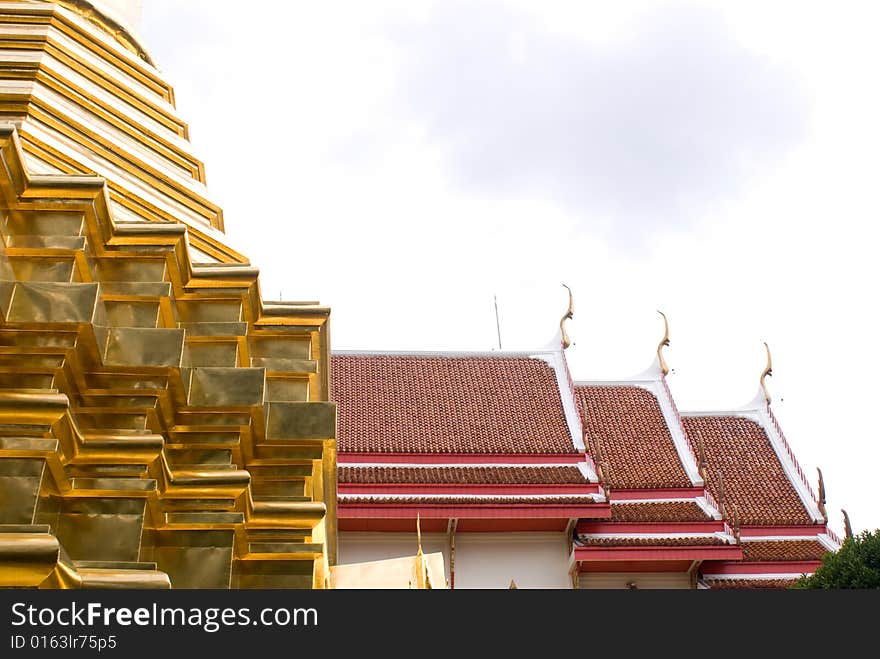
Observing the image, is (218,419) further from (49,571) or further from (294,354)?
(49,571)

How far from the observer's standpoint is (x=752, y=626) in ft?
13.2

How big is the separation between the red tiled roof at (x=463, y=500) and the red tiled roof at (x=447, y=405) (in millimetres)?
1058

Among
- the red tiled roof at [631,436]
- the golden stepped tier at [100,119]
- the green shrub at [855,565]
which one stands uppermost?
the red tiled roof at [631,436]

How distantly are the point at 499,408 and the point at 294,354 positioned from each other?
10.9 m

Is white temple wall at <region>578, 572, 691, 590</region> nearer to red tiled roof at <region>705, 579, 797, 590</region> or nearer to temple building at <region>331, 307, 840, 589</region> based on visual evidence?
temple building at <region>331, 307, 840, 589</region>

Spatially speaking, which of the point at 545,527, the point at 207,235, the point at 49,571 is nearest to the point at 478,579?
the point at 545,527

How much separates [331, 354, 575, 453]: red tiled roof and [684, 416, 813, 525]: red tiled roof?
7.96 ft

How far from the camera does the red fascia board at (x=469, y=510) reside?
1402cm

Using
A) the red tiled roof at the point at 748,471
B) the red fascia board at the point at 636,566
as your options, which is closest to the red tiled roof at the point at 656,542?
the red fascia board at the point at 636,566

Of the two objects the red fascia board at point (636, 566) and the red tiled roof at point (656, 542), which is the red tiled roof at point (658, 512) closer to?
the red tiled roof at point (656, 542)

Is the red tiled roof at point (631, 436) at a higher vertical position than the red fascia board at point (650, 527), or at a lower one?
higher

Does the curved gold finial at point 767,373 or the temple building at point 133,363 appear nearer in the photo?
the temple building at point 133,363

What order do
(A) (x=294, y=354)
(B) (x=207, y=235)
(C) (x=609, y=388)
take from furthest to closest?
(C) (x=609, y=388), (B) (x=207, y=235), (A) (x=294, y=354)

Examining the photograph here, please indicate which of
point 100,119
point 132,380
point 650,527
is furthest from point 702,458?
point 132,380
